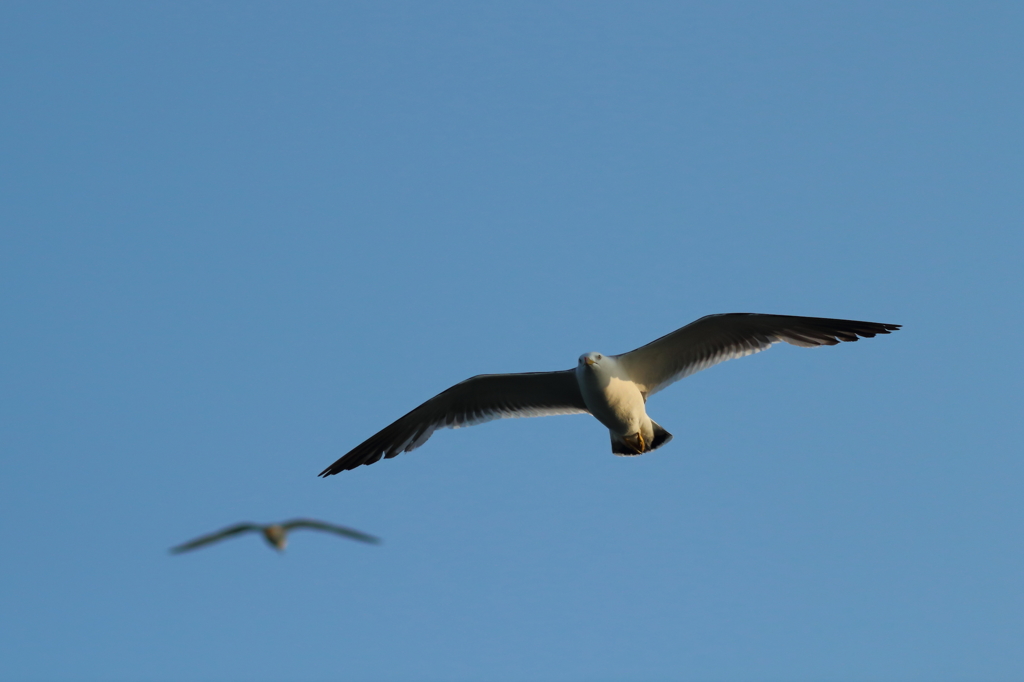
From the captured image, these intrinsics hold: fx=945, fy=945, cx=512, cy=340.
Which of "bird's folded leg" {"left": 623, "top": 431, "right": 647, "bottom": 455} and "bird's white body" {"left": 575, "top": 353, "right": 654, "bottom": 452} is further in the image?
"bird's folded leg" {"left": 623, "top": 431, "right": 647, "bottom": 455}

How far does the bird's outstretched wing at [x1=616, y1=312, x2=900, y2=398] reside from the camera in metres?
13.4

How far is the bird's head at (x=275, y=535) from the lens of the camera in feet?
19.9

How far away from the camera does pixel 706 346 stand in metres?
13.7

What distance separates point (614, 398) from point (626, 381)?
19.2 inches

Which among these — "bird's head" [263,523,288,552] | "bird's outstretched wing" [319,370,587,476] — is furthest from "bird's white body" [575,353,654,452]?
"bird's head" [263,523,288,552]

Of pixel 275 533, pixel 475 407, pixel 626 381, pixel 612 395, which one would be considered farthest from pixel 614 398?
pixel 275 533

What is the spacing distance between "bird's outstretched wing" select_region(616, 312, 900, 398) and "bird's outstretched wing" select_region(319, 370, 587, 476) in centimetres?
108

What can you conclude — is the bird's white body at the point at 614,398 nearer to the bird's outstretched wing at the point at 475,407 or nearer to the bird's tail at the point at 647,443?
the bird's tail at the point at 647,443

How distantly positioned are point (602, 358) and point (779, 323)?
266 centimetres

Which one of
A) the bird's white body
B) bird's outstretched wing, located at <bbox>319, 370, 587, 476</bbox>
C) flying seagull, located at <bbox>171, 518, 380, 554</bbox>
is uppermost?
bird's outstretched wing, located at <bbox>319, 370, 587, 476</bbox>

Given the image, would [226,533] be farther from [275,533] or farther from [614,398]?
[614,398]

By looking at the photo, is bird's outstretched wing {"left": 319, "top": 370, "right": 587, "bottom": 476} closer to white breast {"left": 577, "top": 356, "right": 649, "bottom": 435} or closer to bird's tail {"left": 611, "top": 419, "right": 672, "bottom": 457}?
white breast {"left": 577, "top": 356, "right": 649, "bottom": 435}

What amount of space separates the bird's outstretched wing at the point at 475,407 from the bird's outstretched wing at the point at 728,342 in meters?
1.08

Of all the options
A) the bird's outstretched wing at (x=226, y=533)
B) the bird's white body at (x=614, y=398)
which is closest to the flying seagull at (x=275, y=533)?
the bird's outstretched wing at (x=226, y=533)
